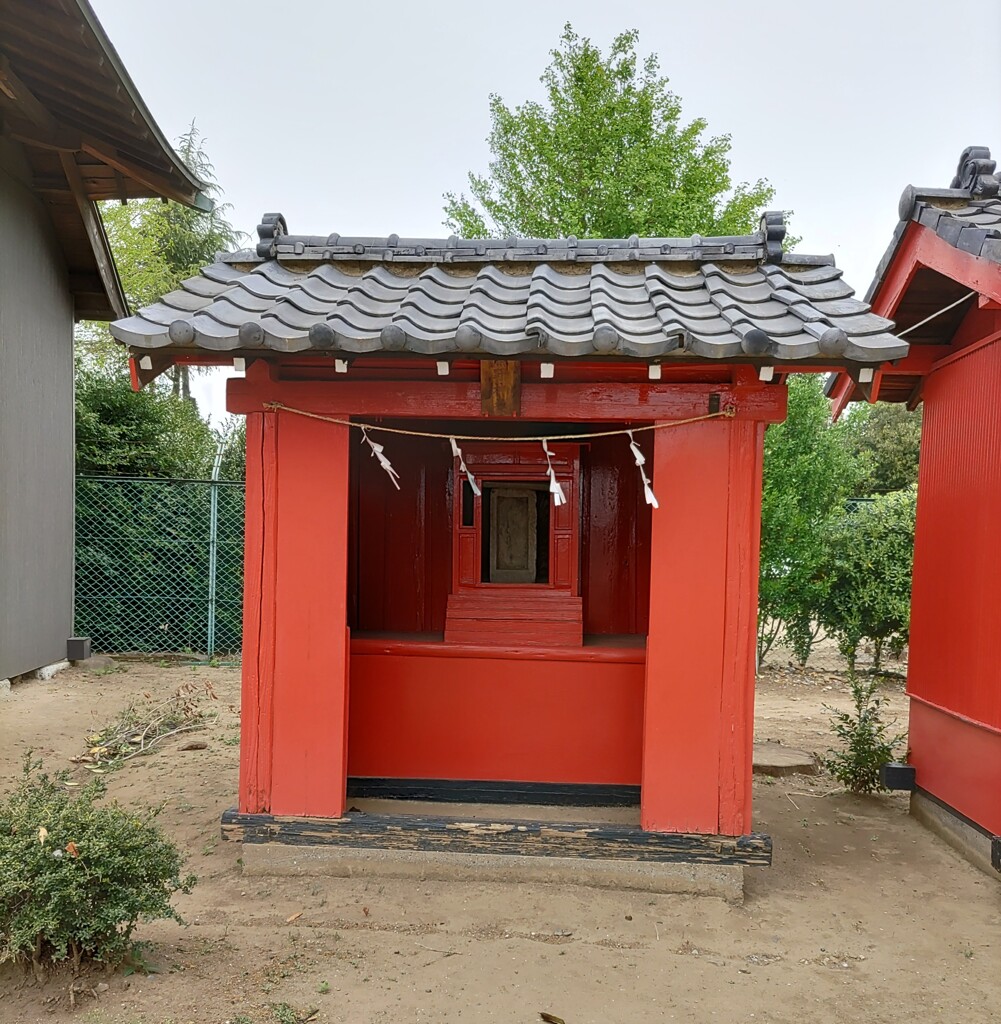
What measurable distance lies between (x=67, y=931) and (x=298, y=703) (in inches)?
63.7

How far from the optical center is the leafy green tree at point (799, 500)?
1100 centimetres

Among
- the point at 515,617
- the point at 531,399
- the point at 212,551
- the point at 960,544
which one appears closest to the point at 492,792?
the point at 515,617

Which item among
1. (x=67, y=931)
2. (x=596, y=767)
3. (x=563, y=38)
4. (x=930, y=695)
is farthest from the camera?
(x=563, y=38)

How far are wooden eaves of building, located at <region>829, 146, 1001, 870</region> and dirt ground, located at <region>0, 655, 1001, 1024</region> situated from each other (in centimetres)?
52

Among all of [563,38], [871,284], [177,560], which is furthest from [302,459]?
[563,38]

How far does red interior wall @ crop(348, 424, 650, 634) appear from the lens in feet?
19.9

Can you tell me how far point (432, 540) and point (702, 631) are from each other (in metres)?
2.27

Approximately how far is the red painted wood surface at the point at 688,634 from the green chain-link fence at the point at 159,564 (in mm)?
7836

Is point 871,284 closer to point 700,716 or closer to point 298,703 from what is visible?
point 700,716

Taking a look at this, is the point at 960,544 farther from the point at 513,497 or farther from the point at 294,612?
the point at 294,612

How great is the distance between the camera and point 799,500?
11273 mm

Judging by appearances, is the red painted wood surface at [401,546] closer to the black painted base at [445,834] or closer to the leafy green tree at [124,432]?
the black painted base at [445,834]

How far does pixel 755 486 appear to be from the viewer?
4.56 meters

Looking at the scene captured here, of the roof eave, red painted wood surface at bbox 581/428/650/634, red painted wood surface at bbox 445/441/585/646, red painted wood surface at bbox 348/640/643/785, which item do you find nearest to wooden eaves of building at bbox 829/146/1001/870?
red painted wood surface at bbox 581/428/650/634
